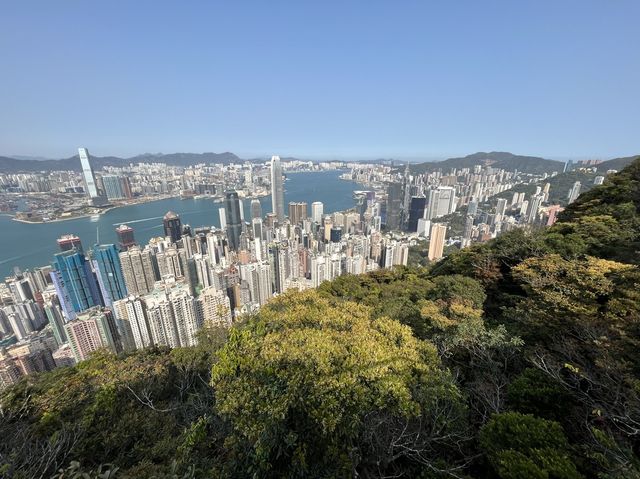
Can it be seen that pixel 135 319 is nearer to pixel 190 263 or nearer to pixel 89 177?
pixel 190 263

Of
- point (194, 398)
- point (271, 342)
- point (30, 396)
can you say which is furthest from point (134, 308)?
point (271, 342)

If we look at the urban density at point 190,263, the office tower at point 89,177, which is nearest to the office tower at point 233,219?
the urban density at point 190,263

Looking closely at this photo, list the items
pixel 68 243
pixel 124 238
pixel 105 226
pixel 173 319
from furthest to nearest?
1. pixel 105 226
2. pixel 124 238
3. pixel 68 243
4. pixel 173 319

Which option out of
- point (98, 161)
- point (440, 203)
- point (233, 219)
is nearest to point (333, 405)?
point (233, 219)

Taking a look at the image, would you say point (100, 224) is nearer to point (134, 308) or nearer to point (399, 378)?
point (134, 308)

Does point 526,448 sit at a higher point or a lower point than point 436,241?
higher

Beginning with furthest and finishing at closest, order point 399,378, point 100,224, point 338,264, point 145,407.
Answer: point 100,224
point 338,264
point 145,407
point 399,378

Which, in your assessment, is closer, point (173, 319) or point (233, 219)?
point (173, 319)
